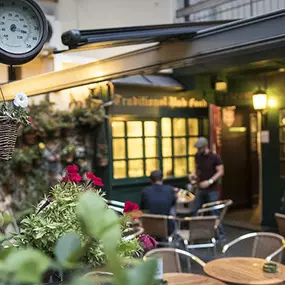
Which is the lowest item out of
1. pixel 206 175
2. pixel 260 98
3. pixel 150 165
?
pixel 206 175

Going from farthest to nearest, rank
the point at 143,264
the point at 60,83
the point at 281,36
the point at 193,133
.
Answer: the point at 193,133
the point at 60,83
the point at 281,36
the point at 143,264

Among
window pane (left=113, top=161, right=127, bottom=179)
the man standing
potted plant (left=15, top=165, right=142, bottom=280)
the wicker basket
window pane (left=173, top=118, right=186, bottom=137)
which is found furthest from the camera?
window pane (left=173, top=118, right=186, bottom=137)

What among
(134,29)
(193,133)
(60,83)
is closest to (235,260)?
(134,29)

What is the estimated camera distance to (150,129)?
8.84 meters

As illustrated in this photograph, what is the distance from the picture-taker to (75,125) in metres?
7.71

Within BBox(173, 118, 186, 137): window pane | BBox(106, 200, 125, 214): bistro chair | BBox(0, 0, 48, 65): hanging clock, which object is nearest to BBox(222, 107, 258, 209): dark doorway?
BBox(173, 118, 186, 137): window pane

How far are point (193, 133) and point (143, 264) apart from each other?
9.12 m

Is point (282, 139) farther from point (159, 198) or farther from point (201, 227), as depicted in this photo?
point (159, 198)

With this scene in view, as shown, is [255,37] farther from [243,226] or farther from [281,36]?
[243,226]

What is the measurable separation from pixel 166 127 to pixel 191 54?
15.6ft

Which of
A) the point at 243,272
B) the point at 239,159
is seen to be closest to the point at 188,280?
the point at 243,272

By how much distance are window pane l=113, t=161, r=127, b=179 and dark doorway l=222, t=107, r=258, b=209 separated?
8.85 ft

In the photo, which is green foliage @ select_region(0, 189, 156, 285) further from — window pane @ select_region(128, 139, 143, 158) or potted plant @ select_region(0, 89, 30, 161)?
window pane @ select_region(128, 139, 143, 158)

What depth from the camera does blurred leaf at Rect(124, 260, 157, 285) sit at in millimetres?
504
